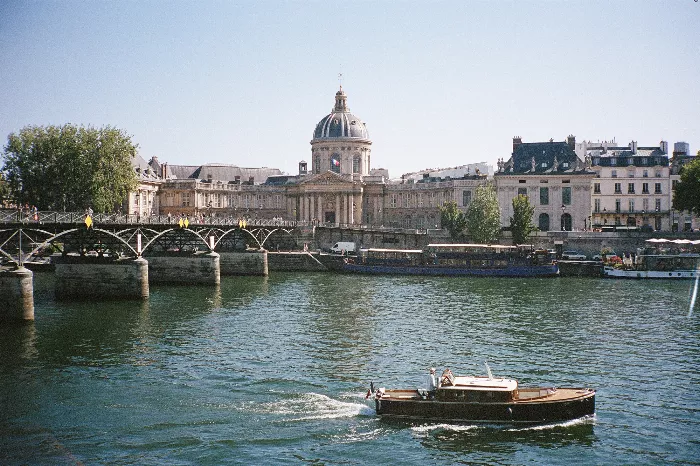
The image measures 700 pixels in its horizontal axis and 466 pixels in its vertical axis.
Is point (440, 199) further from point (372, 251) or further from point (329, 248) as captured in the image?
point (372, 251)

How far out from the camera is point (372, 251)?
10606cm

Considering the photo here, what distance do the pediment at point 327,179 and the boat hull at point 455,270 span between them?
52794 mm

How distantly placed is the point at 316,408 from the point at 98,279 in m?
41.0

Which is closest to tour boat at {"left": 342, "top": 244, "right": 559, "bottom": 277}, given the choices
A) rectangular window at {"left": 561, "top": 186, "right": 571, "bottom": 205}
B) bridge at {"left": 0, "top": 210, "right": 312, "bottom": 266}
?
bridge at {"left": 0, "top": 210, "right": 312, "bottom": 266}

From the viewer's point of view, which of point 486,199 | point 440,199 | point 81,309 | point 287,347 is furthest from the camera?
point 440,199

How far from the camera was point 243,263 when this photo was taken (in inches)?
3903

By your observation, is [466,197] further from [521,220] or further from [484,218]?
[521,220]

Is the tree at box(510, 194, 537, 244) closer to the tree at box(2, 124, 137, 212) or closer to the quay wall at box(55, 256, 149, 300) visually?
the tree at box(2, 124, 137, 212)

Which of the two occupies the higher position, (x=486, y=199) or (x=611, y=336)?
(x=486, y=199)

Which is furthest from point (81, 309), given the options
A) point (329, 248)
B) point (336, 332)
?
point (329, 248)

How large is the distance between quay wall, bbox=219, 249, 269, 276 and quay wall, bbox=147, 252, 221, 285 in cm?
1357

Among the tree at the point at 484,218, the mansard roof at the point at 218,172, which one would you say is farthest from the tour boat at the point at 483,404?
the mansard roof at the point at 218,172

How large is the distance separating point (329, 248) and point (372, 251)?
19.4 meters

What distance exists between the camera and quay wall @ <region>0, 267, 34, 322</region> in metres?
52.3
